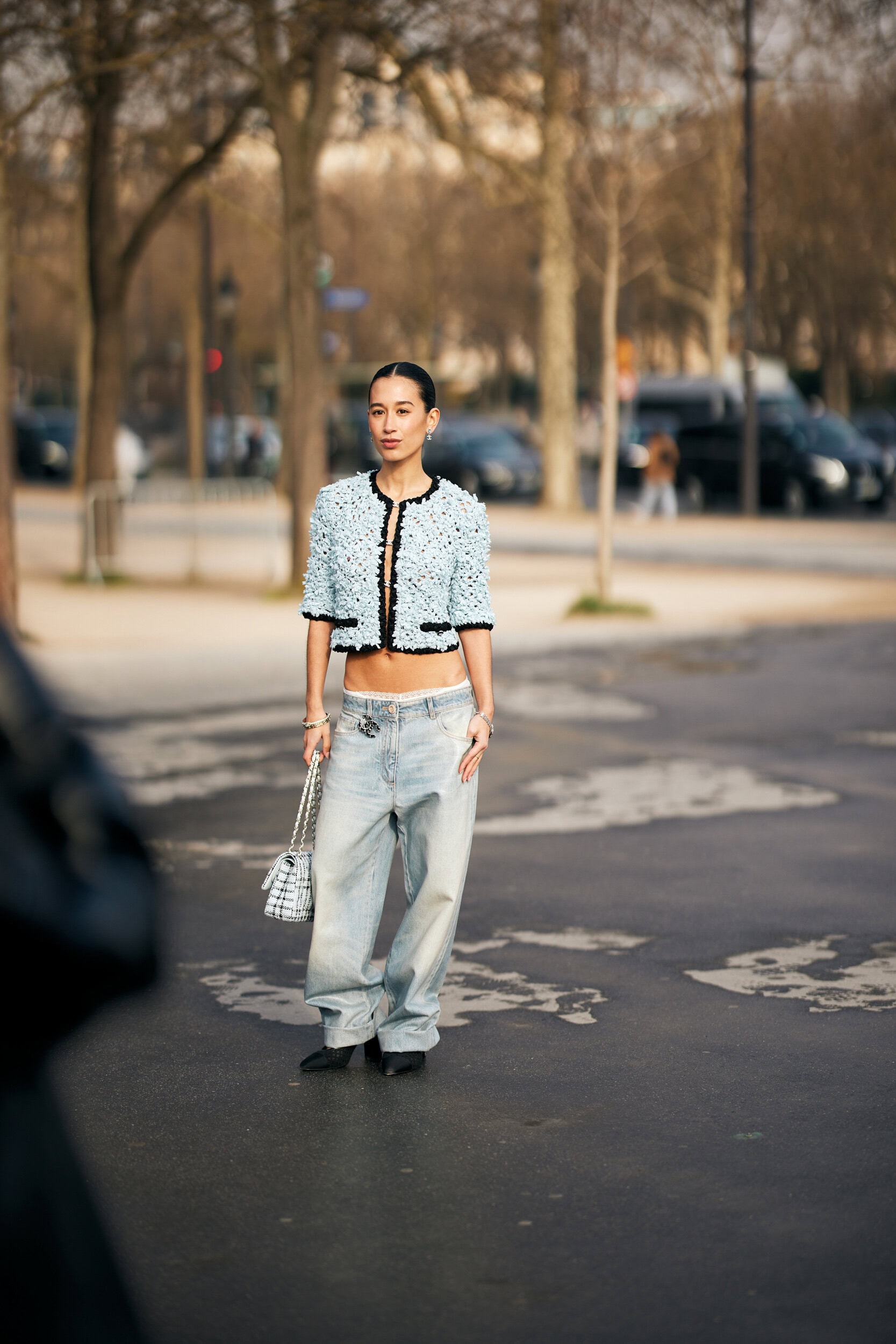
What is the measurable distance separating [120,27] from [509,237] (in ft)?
157

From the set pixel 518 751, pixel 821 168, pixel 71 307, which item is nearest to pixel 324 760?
pixel 518 751

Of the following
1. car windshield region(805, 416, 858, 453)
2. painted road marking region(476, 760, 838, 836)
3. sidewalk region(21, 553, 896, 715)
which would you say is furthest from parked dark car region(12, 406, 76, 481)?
painted road marking region(476, 760, 838, 836)

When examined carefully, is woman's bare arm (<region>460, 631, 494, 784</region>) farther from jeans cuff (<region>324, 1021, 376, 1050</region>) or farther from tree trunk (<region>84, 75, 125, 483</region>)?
tree trunk (<region>84, 75, 125, 483</region>)

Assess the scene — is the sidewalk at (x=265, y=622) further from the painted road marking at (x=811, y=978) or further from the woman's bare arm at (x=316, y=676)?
the woman's bare arm at (x=316, y=676)

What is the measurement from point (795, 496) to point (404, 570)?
30.1 metres

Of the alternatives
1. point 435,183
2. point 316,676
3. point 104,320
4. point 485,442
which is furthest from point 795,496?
point 435,183

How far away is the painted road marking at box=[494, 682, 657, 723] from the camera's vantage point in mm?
12141

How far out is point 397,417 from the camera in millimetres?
5109

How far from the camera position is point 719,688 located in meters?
13.4

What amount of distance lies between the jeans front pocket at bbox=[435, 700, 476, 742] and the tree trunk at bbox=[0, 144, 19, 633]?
9061 mm

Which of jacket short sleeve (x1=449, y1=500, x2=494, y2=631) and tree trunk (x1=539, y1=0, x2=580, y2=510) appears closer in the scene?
jacket short sleeve (x1=449, y1=500, x2=494, y2=631)

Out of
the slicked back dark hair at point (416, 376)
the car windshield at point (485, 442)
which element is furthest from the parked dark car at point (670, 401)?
the slicked back dark hair at point (416, 376)

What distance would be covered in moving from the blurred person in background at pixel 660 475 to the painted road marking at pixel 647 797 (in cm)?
2273

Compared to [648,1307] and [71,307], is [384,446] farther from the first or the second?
[71,307]
